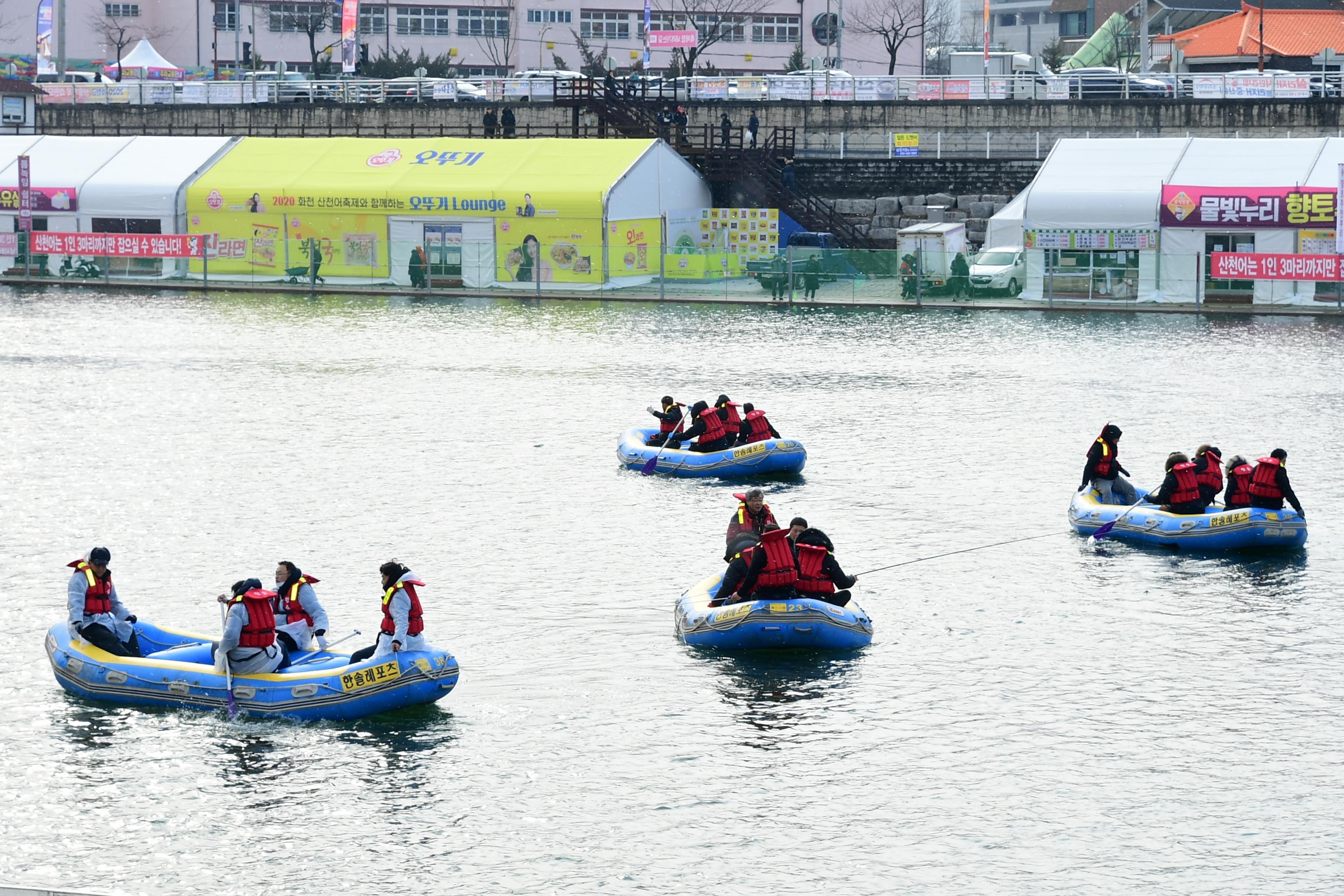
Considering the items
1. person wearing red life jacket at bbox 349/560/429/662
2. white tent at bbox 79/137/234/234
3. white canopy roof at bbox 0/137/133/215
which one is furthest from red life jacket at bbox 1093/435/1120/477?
white canopy roof at bbox 0/137/133/215

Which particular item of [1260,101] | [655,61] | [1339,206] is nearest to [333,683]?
[1339,206]

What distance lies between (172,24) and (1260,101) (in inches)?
3618

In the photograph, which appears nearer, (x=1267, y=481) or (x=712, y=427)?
(x=1267, y=481)

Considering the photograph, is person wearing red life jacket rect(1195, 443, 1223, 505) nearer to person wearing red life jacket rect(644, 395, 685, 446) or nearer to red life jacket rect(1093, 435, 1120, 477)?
red life jacket rect(1093, 435, 1120, 477)

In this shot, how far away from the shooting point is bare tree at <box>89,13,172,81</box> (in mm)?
127125

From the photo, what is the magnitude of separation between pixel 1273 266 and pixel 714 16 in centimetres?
6889

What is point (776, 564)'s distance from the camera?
20578 mm

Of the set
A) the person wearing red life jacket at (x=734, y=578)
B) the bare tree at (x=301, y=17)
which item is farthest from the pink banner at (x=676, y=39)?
the person wearing red life jacket at (x=734, y=578)

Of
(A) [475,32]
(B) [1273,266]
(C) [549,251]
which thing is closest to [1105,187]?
(B) [1273,266]

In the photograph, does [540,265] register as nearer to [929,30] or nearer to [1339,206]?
[1339,206]

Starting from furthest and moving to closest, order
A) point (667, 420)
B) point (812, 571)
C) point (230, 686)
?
1. point (667, 420)
2. point (812, 571)
3. point (230, 686)

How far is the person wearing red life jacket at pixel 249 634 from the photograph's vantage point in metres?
18.0

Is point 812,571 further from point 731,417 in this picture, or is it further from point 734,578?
point 731,417

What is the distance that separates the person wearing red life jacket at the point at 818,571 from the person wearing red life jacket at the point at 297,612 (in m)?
5.77
